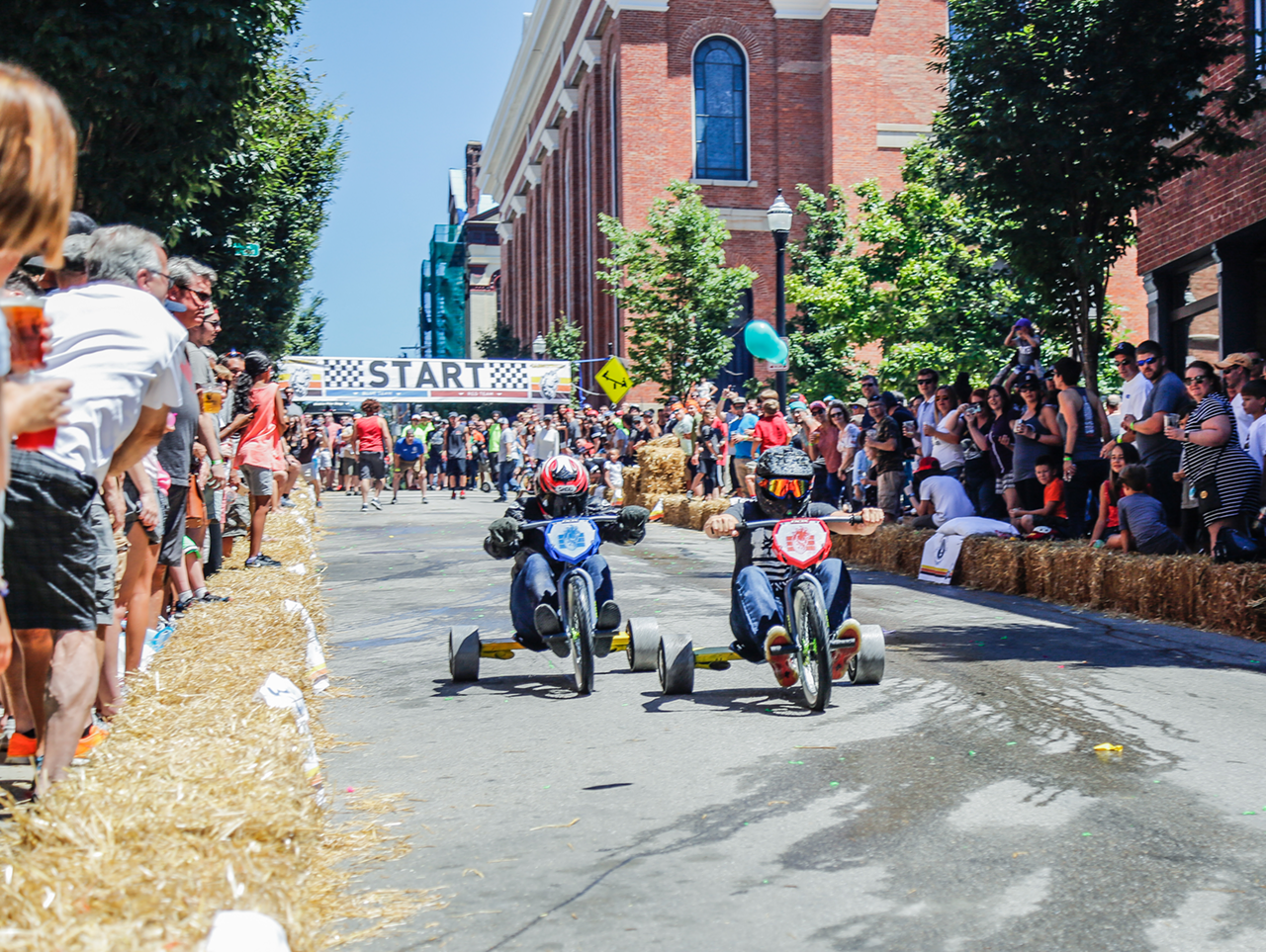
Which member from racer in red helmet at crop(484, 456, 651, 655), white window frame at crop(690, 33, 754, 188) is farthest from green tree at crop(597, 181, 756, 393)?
racer in red helmet at crop(484, 456, 651, 655)

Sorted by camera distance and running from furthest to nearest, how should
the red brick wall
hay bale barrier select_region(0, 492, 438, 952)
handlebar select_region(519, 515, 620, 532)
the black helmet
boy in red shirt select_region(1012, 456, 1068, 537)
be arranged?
the red brick wall
boy in red shirt select_region(1012, 456, 1068, 537)
handlebar select_region(519, 515, 620, 532)
the black helmet
hay bale barrier select_region(0, 492, 438, 952)

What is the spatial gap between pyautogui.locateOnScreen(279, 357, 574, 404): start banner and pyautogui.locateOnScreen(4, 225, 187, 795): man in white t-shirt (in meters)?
36.6

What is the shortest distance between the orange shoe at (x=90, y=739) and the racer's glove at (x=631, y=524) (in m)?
3.27

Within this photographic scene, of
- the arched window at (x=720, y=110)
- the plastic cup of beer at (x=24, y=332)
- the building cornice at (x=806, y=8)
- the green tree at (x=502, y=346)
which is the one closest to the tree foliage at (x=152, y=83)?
the plastic cup of beer at (x=24, y=332)

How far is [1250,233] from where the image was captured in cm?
1620

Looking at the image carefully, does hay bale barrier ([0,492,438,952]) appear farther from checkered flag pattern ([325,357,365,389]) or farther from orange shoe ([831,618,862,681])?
checkered flag pattern ([325,357,365,389])

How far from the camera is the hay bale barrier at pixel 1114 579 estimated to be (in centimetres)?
935

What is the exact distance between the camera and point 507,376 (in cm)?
4191

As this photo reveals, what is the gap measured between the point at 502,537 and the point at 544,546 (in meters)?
0.31

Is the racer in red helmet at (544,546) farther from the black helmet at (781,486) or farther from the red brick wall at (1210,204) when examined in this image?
the red brick wall at (1210,204)

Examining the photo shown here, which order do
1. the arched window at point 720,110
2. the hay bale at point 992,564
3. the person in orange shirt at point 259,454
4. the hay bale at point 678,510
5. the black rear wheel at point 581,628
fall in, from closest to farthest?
the black rear wheel at point 581,628 → the person in orange shirt at point 259,454 → the hay bale at point 992,564 → the hay bale at point 678,510 → the arched window at point 720,110

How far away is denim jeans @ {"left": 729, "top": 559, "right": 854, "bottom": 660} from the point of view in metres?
7.08

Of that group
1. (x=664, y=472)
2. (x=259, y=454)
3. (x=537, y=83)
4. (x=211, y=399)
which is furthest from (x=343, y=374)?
(x=211, y=399)

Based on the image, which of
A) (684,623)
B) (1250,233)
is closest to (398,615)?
(684,623)
